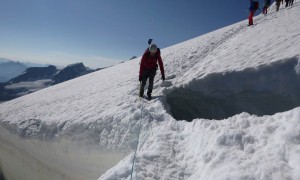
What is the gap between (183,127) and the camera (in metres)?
6.02

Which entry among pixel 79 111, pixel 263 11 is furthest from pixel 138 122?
pixel 263 11

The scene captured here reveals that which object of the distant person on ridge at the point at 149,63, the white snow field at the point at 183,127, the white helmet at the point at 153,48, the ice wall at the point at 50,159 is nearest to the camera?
the white snow field at the point at 183,127

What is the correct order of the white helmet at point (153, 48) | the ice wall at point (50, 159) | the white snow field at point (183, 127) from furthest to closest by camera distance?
the white helmet at point (153, 48), the ice wall at point (50, 159), the white snow field at point (183, 127)

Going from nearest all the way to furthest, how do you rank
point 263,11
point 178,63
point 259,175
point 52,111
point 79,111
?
point 259,175
point 79,111
point 52,111
point 178,63
point 263,11

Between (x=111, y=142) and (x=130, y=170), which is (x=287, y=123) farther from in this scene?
(x=111, y=142)

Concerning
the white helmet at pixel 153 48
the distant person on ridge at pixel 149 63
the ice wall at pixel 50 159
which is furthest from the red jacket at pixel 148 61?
the ice wall at pixel 50 159

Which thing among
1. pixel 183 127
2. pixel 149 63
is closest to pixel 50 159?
pixel 149 63

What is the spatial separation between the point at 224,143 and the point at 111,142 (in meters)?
3.57

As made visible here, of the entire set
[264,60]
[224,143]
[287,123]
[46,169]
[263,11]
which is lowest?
[46,169]

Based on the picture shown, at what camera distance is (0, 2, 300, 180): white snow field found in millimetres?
4148

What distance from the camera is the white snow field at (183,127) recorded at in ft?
13.6

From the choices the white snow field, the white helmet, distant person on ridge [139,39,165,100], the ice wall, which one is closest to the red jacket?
distant person on ridge [139,39,165,100]

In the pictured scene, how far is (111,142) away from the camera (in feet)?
23.7

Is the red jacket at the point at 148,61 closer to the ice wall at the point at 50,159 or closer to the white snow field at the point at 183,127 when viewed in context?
the white snow field at the point at 183,127
